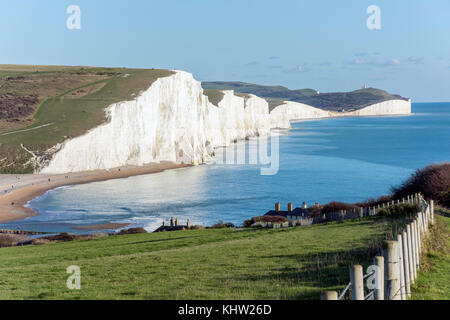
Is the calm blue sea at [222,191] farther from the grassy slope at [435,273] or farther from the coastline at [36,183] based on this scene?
the grassy slope at [435,273]

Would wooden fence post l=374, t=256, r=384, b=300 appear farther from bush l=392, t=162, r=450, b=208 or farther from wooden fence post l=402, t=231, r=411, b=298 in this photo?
bush l=392, t=162, r=450, b=208

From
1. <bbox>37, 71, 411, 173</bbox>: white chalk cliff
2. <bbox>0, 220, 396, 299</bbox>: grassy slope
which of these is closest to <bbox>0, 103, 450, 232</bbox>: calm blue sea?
<bbox>37, 71, 411, 173</bbox>: white chalk cliff

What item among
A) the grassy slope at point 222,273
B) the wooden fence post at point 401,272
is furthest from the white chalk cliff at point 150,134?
the wooden fence post at point 401,272

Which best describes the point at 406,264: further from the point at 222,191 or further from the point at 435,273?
the point at 222,191

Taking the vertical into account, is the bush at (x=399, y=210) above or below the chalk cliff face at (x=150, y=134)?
below

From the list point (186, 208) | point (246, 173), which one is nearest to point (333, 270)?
point (186, 208)

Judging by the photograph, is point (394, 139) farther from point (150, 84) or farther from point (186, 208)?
point (186, 208)

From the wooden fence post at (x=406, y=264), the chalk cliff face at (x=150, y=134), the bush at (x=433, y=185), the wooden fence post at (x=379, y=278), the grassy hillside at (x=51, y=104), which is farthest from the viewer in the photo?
the chalk cliff face at (x=150, y=134)

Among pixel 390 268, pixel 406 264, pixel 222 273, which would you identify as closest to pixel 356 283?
pixel 390 268
